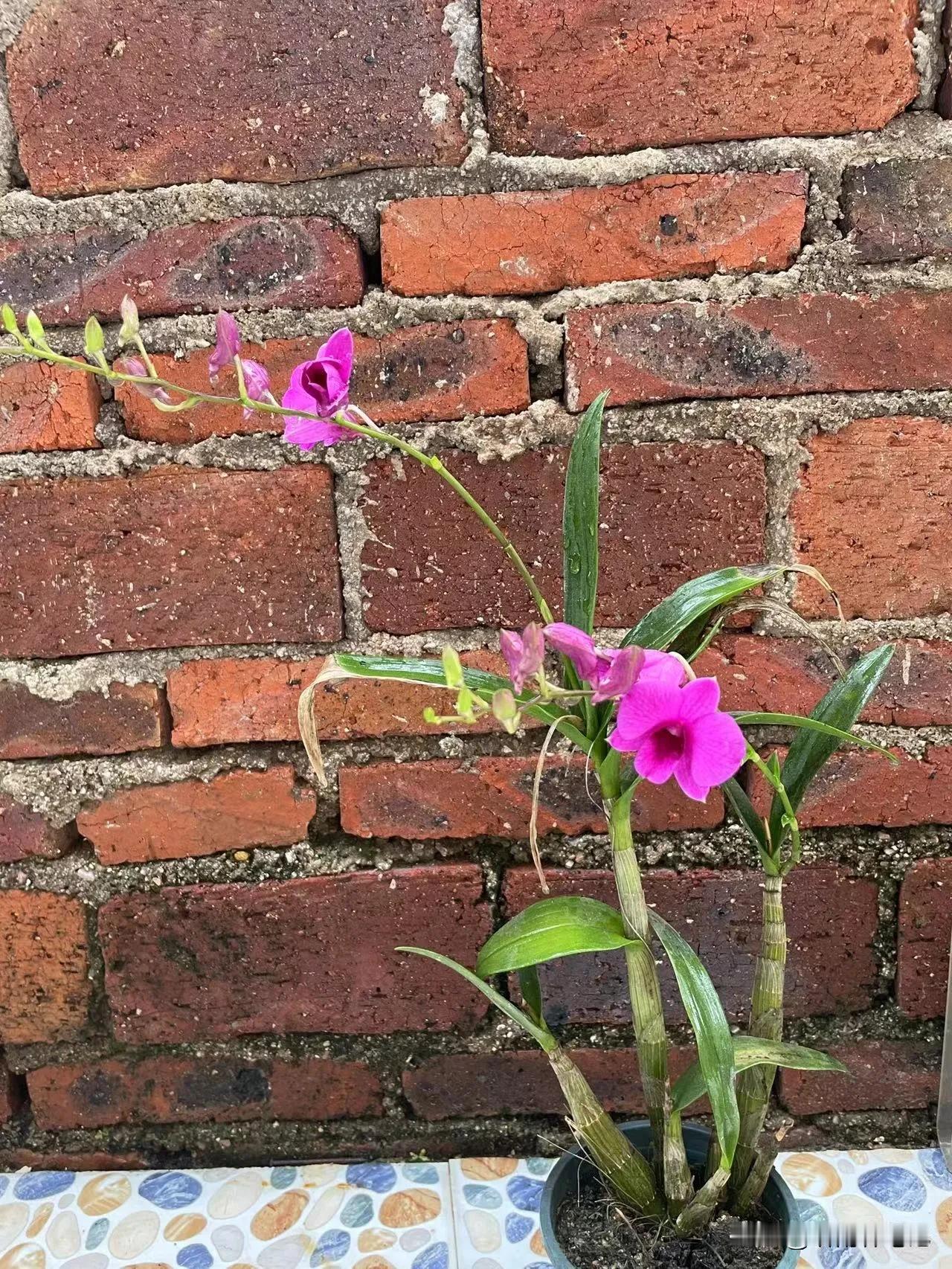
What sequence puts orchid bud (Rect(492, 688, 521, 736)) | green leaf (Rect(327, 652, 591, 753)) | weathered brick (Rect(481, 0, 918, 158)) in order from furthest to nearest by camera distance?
weathered brick (Rect(481, 0, 918, 158)) < green leaf (Rect(327, 652, 591, 753)) < orchid bud (Rect(492, 688, 521, 736))

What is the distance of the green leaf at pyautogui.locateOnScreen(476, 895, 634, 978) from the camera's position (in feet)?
1.63

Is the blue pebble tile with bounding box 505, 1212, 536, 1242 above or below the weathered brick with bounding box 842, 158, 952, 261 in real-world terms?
below

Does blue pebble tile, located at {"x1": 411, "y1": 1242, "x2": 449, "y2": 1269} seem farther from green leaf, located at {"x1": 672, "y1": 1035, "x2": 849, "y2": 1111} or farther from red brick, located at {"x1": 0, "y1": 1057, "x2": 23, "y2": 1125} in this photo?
red brick, located at {"x1": 0, "y1": 1057, "x2": 23, "y2": 1125}

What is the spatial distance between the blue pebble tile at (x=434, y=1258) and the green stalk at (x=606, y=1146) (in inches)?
7.0

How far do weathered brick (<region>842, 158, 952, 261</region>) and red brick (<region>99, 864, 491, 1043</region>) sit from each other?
0.54 metres

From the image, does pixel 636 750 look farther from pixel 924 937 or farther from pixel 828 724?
pixel 924 937

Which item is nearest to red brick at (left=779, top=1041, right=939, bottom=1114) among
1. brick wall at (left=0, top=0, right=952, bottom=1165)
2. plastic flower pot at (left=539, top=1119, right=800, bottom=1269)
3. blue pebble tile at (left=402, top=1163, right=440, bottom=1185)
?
brick wall at (left=0, top=0, right=952, bottom=1165)

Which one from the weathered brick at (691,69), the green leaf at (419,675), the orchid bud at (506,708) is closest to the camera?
the orchid bud at (506,708)

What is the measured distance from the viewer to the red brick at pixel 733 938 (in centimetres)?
74

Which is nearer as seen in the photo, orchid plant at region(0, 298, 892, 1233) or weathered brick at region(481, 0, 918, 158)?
orchid plant at region(0, 298, 892, 1233)

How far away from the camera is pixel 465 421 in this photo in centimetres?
69

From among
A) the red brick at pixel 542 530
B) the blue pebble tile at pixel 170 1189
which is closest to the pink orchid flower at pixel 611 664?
the red brick at pixel 542 530

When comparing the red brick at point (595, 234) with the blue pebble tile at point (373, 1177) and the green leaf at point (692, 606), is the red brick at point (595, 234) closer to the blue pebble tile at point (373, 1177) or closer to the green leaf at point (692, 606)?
the green leaf at point (692, 606)

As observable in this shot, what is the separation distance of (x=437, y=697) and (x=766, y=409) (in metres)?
0.31
